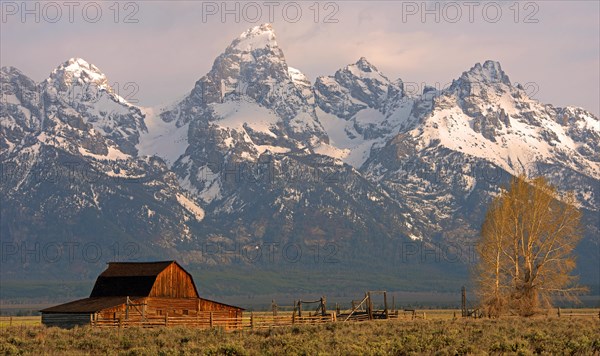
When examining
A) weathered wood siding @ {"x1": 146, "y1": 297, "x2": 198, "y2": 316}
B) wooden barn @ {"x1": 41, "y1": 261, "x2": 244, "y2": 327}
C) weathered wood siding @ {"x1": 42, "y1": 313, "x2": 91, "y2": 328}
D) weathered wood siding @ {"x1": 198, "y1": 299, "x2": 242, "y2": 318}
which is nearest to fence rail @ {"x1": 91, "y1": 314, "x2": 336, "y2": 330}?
weathered wood siding @ {"x1": 42, "y1": 313, "x2": 91, "y2": 328}

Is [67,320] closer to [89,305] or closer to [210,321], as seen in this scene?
[89,305]

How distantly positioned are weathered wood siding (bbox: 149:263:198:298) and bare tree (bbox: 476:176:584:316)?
1096 inches

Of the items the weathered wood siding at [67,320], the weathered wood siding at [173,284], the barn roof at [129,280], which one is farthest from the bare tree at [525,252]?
the weathered wood siding at [67,320]

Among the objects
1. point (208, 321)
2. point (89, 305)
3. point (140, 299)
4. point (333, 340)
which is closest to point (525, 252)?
point (208, 321)

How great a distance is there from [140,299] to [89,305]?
4.69 meters

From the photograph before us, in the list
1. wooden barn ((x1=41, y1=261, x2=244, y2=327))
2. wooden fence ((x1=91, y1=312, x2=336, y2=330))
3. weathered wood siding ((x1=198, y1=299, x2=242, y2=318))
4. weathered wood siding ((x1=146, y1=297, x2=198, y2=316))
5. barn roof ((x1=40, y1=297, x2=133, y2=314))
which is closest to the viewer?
wooden fence ((x1=91, y1=312, x2=336, y2=330))

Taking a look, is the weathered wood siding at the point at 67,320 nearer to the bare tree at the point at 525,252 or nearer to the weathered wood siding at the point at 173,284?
the weathered wood siding at the point at 173,284

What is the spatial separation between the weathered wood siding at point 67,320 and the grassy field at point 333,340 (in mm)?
12769

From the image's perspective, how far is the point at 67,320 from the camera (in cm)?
8812

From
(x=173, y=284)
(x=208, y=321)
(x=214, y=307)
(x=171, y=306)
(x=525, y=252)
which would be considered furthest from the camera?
(x=214, y=307)

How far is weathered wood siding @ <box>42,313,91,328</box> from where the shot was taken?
86.9m

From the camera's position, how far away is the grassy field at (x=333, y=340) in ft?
181

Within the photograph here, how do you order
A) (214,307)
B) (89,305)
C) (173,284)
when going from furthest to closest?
(214,307), (173,284), (89,305)

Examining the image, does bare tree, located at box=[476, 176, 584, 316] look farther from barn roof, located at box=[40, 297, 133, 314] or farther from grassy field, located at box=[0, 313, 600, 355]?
barn roof, located at box=[40, 297, 133, 314]
